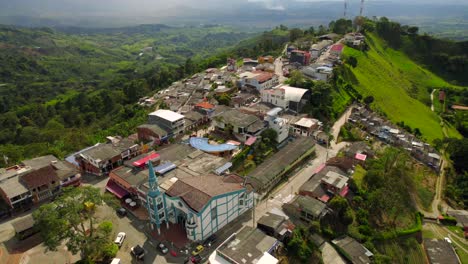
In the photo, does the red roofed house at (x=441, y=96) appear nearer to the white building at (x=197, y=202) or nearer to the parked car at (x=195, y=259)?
the white building at (x=197, y=202)

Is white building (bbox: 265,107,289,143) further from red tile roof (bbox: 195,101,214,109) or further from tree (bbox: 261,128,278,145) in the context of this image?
red tile roof (bbox: 195,101,214,109)

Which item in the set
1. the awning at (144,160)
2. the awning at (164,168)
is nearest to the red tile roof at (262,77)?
the awning at (144,160)

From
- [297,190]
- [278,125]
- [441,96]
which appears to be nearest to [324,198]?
[297,190]

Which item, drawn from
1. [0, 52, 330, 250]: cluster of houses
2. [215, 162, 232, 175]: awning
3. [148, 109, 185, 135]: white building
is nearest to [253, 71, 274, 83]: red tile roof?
[0, 52, 330, 250]: cluster of houses

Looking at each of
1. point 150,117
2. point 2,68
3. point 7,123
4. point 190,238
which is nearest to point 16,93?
point 2,68

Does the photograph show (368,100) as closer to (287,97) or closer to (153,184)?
(287,97)
